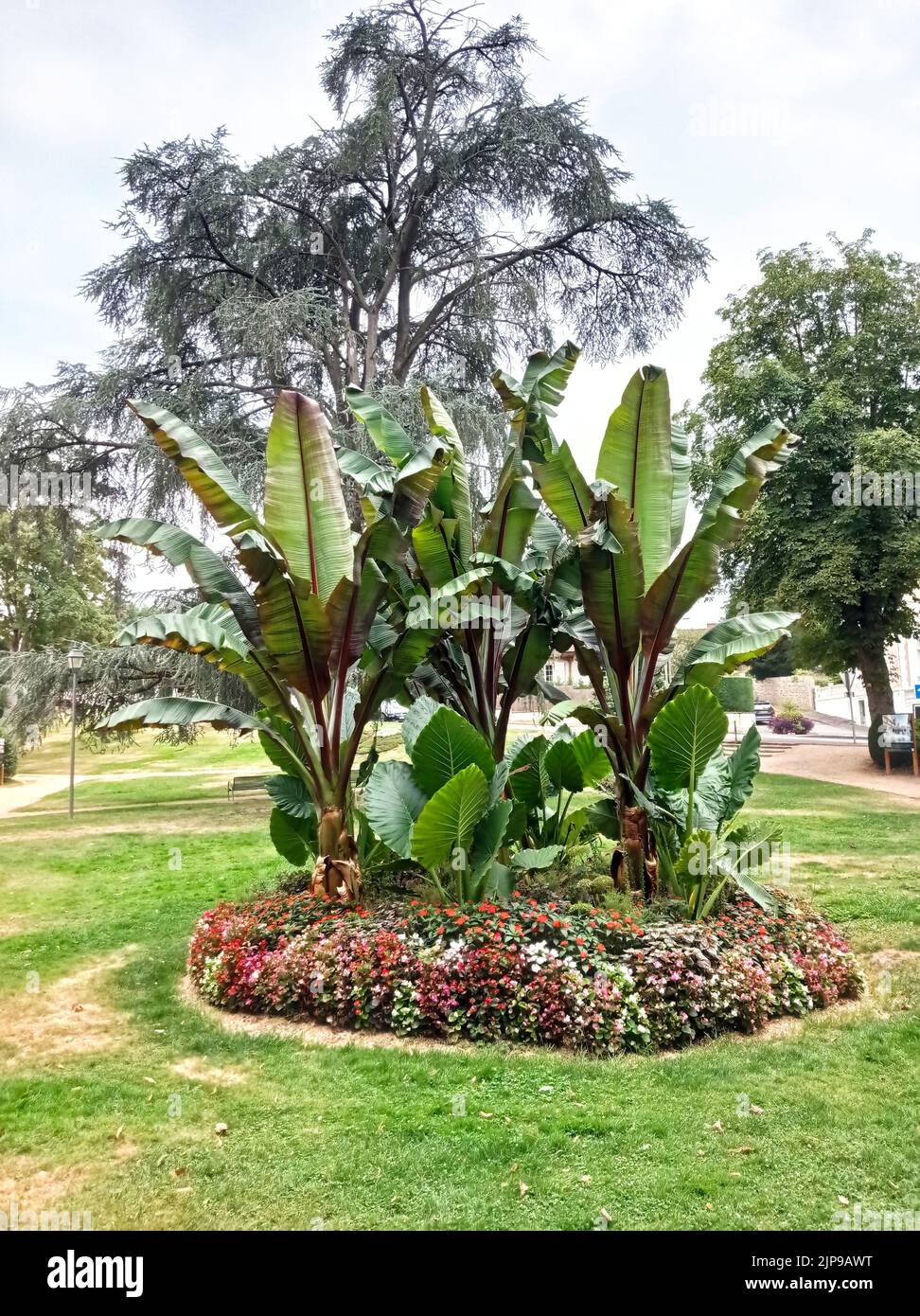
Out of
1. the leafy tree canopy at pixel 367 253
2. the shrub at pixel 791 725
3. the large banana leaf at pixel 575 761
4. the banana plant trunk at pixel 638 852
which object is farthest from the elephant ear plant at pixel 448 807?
the shrub at pixel 791 725

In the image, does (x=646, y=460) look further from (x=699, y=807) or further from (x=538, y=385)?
(x=699, y=807)

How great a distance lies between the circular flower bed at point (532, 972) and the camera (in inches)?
207

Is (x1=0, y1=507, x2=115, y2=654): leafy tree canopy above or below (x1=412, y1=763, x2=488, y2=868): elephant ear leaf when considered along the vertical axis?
above

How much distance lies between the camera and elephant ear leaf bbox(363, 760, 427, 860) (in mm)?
6309

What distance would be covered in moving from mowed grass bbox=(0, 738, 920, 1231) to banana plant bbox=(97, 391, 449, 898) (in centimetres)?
191

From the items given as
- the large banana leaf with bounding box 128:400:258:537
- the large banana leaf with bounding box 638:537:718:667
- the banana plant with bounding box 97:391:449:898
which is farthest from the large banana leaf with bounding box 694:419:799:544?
the large banana leaf with bounding box 128:400:258:537

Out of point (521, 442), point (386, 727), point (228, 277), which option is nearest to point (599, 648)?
point (521, 442)

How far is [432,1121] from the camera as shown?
168 inches

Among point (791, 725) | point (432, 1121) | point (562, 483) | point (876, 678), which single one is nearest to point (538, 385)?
point (562, 483)

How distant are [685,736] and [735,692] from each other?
1852 mm

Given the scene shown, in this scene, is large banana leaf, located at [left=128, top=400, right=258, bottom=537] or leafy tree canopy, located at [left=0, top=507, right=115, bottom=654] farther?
leafy tree canopy, located at [left=0, top=507, right=115, bottom=654]

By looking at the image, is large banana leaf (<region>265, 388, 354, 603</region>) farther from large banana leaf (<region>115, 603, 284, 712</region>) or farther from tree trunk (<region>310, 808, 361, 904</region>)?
tree trunk (<region>310, 808, 361, 904</region>)

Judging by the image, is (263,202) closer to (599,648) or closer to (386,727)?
(599,648)

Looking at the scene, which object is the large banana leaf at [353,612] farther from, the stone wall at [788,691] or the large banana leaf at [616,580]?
the stone wall at [788,691]
